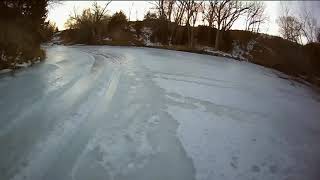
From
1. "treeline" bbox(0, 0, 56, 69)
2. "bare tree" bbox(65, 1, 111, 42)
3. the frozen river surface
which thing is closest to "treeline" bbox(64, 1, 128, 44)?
"bare tree" bbox(65, 1, 111, 42)

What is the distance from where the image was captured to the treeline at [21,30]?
14.6 m

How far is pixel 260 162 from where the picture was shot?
6.17 meters

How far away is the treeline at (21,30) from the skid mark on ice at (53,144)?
6938 mm

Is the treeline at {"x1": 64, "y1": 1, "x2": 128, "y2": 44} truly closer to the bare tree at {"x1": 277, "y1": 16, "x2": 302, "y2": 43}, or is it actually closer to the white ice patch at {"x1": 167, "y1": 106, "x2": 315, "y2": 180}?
the bare tree at {"x1": 277, "y1": 16, "x2": 302, "y2": 43}

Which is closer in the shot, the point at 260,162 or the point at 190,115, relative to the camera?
the point at 260,162

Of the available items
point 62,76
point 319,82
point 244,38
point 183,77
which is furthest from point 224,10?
point 62,76

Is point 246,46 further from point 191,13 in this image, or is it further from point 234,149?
point 234,149

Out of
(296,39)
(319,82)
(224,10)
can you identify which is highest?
(224,10)

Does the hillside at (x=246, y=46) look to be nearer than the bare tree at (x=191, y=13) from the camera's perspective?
Yes

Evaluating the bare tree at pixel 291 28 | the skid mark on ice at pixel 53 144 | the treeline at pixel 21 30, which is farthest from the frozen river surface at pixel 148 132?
the bare tree at pixel 291 28

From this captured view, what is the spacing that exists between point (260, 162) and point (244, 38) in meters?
43.9

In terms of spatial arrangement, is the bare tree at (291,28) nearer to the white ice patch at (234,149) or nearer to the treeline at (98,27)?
the white ice patch at (234,149)

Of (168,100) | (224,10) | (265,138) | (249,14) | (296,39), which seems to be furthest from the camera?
(249,14)

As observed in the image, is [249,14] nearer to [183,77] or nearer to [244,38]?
[244,38]
